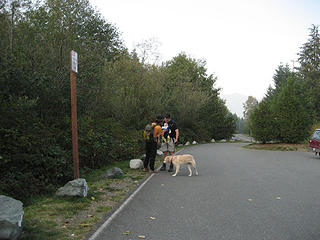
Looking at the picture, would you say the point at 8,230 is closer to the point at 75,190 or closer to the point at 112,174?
the point at 75,190

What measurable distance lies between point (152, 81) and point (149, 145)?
1004 cm

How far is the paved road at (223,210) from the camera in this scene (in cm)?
482

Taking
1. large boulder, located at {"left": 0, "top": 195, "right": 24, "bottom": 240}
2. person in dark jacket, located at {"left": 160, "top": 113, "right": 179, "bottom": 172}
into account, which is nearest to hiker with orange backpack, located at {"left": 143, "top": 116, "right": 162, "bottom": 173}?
person in dark jacket, located at {"left": 160, "top": 113, "right": 179, "bottom": 172}

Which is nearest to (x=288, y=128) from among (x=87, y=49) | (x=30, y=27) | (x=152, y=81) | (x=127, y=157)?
(x=152, y=81)

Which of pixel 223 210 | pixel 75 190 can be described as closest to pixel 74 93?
pixel 75 190

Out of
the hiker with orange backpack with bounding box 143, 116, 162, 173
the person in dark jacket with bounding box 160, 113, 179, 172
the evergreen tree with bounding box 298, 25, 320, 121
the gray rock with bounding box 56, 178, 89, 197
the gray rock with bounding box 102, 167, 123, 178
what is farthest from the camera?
the evergreen tree with bounding box 298, 25, 320, 121

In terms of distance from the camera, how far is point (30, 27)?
9844mm

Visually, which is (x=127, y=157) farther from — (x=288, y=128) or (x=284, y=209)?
(x=288, y=128)

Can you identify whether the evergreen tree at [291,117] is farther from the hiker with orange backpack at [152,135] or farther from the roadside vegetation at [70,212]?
the roadside vegetation at [70,212]

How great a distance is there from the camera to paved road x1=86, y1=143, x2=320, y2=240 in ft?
15.8

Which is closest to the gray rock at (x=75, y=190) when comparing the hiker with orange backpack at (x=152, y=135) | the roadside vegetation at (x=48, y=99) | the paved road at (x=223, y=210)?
the roadside vegetation at (x=48, y=99)

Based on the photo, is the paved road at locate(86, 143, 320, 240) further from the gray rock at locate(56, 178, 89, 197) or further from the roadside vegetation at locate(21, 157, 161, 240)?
the gray rock at locate(56, 178, 89, 197)

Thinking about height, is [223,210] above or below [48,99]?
below

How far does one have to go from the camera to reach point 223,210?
20.1ft
